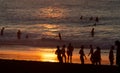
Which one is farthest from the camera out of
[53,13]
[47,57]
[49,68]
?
[53,13]

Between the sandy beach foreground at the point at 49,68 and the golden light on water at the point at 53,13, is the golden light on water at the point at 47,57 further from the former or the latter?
the golden light on water at the point at 53,13

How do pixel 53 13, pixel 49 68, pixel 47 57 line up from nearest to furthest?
pixel 49 68
pixel 47 57
pixel 53 13

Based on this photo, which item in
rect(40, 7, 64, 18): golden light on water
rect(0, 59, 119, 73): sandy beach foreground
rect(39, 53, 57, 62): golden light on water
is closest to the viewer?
rect(0, 59, 119, 73): sandy beach foreground

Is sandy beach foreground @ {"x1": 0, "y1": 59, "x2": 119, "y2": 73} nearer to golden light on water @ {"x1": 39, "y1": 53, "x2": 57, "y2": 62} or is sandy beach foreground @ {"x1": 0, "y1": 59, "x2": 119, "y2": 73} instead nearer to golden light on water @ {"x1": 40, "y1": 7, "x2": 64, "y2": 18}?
golden light on water @ {"x1": 39, "y1": 53, "x2": 57, "y2": 62}

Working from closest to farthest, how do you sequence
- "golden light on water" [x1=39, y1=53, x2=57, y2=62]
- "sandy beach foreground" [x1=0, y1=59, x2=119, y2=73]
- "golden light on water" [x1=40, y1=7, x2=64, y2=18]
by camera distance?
1. "sandy beach foreground" [x1=0, y1=59, x2=119, y2=73]
2. "golden light on water" [x1=39, y1=53, x2=57, y2=62]
3. "golden light on water" [x1=40, y1=7, x2=64, y2=18]

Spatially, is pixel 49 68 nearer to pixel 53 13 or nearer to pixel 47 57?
pixel 47 57

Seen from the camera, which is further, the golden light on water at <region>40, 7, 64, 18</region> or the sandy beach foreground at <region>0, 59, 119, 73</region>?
the golden light on water at <region>40, 7, 64, 18</region>

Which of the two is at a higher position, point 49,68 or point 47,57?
point 49,68

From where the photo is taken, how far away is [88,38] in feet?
166

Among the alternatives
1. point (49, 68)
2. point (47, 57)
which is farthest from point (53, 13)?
point (49, 68)

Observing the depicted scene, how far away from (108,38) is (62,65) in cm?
2862

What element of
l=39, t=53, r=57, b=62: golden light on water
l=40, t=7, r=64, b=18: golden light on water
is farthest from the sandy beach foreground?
l=40, t=7, r=64, b=18: golden light on water

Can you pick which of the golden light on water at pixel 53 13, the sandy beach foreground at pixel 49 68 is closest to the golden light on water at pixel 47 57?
the sandy beach foreground at pixel 49 68

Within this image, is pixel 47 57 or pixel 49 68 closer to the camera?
pixel 49 68
